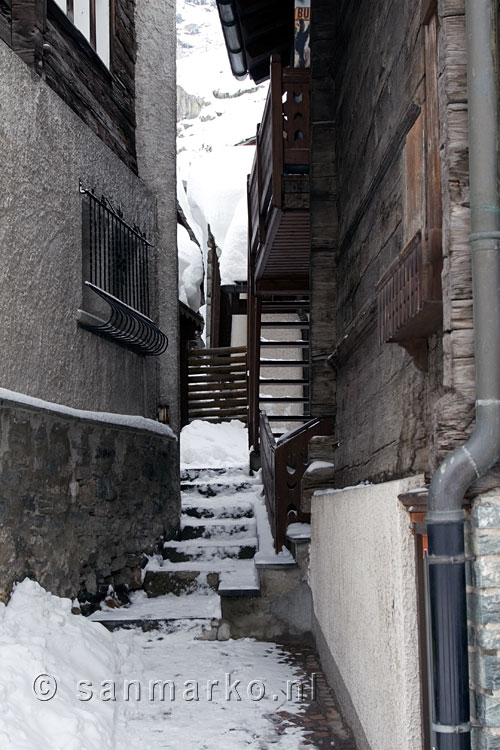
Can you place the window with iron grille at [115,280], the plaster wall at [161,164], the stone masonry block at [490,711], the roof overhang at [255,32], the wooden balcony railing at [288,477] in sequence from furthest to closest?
the plaster wall at [161,164] → the roof overhang at [255,32] → the wooden balcony railing at [288,477] → the window with iron grille at [115,280] → the stone masonry block at [490,711]

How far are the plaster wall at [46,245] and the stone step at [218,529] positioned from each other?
1541 millimetres

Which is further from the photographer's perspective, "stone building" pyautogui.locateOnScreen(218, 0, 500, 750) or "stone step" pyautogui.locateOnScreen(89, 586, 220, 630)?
"stone step" pyautogui.locateOnScreen(89, 586, 220, 630)

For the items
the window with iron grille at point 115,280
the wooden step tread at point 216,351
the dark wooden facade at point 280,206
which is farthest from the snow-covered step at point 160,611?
the wooden step tread at point 216,351

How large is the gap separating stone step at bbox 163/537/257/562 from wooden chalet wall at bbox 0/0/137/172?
352cm

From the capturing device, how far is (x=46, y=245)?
212 inches

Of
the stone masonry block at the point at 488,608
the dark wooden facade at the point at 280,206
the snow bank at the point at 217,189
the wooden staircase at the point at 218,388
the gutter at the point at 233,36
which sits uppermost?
the snow bank at the point at 217,189

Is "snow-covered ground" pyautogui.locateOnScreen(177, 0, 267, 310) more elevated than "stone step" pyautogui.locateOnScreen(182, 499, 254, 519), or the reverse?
"snow-covered ground" pyautogui.locateOnScreen(177, 0, 267, 310)

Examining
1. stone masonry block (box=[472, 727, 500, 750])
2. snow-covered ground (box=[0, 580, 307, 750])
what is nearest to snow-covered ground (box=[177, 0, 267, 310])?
snow-covered ground (box=[0, 580, 307, 750])

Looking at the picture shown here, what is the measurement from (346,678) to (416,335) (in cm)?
199

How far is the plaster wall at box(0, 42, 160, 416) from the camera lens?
480 cm

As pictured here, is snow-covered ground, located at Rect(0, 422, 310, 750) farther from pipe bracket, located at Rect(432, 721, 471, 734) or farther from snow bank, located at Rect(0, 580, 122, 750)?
pipe bracket, located at Rect(432, 721, 471, 734)

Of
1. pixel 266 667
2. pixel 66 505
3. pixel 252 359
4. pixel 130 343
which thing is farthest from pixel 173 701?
pixel 252 359

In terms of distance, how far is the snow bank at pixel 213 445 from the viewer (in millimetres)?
10719

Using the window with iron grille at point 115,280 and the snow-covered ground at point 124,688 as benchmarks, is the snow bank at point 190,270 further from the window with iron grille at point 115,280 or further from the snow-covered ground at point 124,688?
the snow-covered ground at point 124,688
